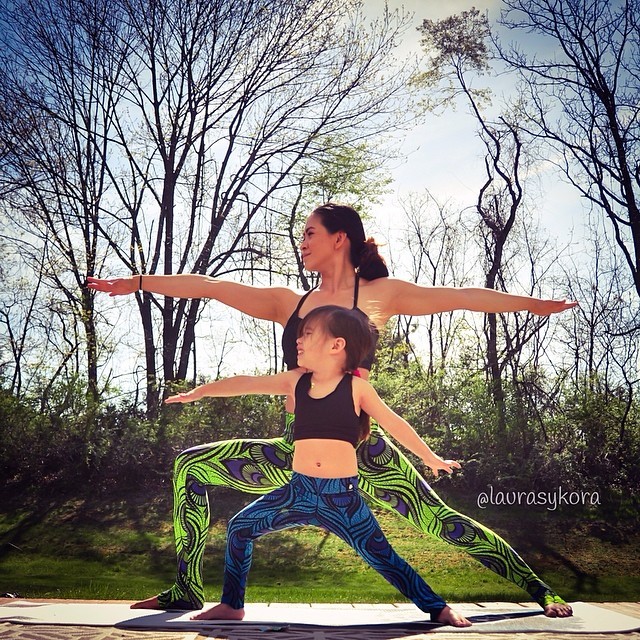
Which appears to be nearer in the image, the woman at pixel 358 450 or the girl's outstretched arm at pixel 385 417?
the girl's outstretched arm at pixel 385 417

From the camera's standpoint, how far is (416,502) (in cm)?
316

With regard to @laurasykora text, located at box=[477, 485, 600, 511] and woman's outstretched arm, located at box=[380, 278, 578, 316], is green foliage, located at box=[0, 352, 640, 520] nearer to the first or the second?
@laurasykora text, located at box=[477, 485, 600, 511]

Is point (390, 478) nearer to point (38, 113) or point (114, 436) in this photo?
point (114, 436)

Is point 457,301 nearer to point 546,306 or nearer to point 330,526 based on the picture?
point 546,306

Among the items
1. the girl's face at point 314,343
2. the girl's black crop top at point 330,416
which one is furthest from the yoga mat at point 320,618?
the girl's face at point 314,343

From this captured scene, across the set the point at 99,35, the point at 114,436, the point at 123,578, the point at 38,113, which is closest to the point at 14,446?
the point at 114,436

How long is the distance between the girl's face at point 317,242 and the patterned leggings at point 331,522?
3.08 feet

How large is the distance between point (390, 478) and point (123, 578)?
4371 mm

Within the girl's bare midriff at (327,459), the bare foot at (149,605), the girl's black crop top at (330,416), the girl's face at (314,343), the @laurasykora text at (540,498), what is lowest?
the bare foot at (149,605)

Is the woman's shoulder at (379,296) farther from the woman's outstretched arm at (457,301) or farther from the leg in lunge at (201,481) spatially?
the leg in lunge at (201,481)

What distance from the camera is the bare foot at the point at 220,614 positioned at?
2.96 metres

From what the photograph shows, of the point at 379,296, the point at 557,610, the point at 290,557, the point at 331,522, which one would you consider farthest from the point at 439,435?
the point at 331,522

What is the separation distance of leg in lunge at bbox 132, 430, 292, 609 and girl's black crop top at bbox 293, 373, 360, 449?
359 mm

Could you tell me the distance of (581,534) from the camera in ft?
24.7
